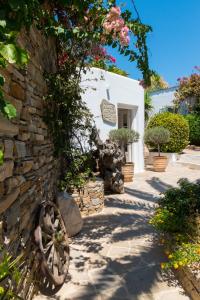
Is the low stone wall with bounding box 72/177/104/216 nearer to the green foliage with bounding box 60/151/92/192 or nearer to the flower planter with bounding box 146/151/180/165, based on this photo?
the green foliage with bounding box 60/151/92/192

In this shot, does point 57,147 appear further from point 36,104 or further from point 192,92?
point 192,92

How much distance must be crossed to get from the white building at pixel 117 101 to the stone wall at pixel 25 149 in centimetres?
405

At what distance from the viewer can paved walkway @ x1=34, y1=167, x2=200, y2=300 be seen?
11.1ft

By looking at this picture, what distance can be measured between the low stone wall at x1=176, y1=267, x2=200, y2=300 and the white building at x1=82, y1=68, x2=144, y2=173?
5452 millimetres

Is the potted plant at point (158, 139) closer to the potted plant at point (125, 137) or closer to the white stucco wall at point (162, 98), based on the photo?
the potted plant at point (125, 137)

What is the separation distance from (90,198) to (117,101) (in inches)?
185

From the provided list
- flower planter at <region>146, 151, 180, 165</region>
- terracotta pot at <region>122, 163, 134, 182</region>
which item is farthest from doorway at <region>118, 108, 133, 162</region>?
flower planter at <region>146, 151, 180, 165</region>

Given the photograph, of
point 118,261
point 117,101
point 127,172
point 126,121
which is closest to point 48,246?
point 118,261

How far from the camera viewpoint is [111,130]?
Answer: 965 cm

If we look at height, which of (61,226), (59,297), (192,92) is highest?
(192,92)

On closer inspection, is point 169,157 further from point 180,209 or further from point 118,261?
point 118,261

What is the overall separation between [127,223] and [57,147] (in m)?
2.09

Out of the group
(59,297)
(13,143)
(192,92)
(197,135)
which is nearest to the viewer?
(13,143)

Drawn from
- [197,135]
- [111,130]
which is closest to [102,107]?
[111,130]
